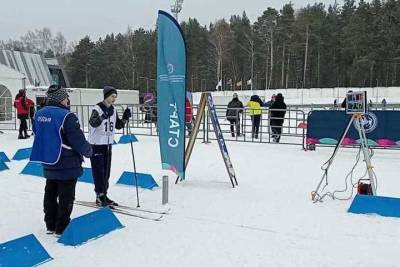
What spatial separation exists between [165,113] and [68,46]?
99562 millimetres

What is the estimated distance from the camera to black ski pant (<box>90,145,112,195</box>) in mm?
5906

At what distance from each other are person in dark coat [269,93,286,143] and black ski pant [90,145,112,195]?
8785 mm

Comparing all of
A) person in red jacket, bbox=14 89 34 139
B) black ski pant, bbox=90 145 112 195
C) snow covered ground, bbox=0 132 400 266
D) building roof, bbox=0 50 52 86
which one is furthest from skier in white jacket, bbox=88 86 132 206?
building roof, bbox=0 50 52 86

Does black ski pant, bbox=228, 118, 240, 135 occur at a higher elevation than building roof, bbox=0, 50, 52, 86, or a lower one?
lower

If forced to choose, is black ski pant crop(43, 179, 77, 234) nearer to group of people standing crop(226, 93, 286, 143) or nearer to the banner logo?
the banner logo

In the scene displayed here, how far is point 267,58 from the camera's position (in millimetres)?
64250

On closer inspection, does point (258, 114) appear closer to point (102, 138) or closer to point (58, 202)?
point (102, 138)

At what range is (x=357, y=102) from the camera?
6.06 metres

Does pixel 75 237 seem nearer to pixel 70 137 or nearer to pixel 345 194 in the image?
pixel 70 137

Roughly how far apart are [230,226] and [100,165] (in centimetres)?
199

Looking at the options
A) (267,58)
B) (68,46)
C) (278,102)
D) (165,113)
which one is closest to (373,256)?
(165,113)

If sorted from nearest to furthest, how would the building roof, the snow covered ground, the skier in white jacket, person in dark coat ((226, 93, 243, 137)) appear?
the snow covered ground → the skier in white jacket → person in dark coat ((226, 93, 243, 137)) → the building roof

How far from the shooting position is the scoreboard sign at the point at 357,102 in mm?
5961

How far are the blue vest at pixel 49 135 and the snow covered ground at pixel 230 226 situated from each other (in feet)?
3.05
